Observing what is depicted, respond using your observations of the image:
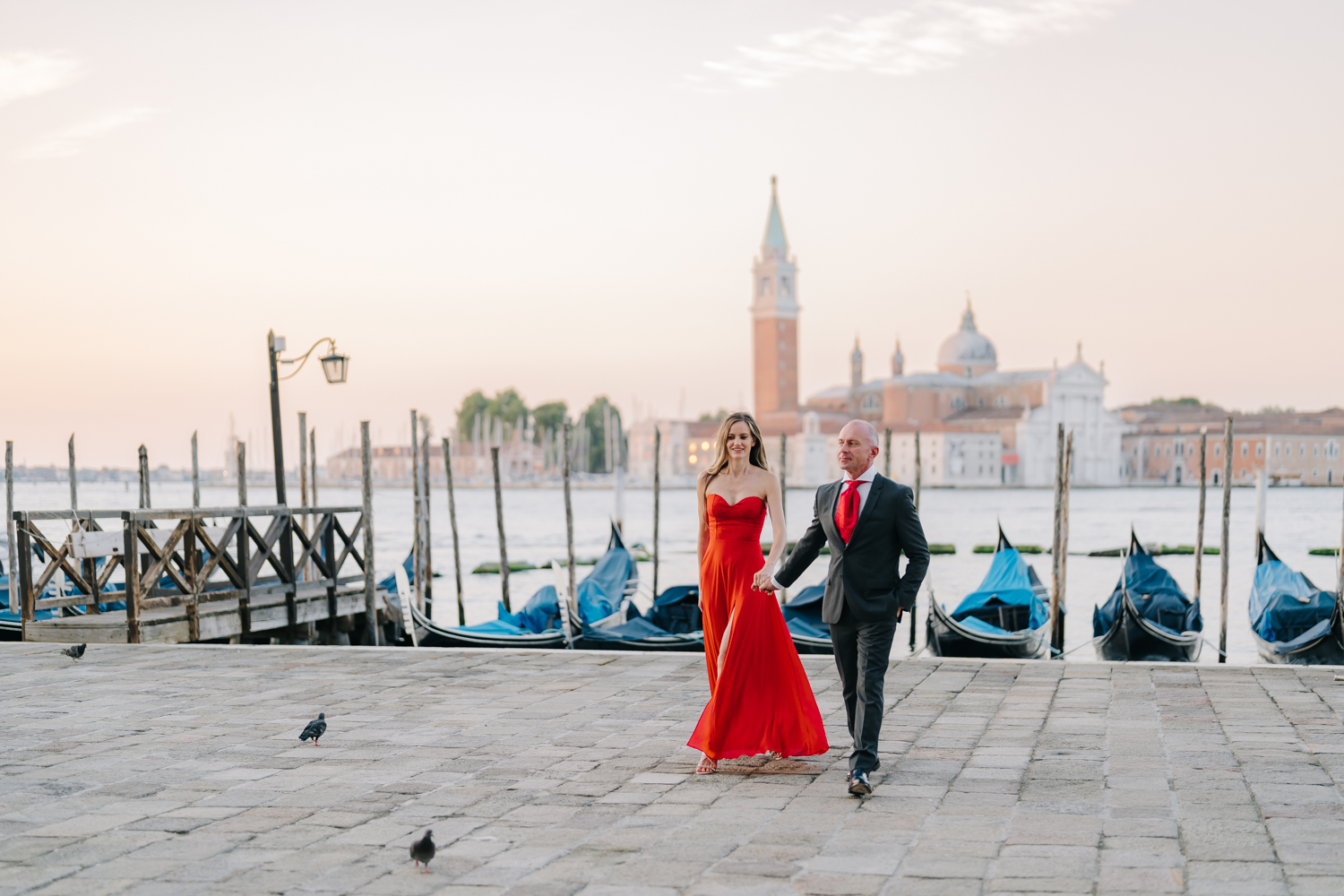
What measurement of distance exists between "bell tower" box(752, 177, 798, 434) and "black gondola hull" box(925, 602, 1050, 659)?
69168 millimetres

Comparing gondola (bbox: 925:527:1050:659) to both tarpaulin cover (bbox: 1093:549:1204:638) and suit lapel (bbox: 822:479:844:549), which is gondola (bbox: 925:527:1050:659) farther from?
suit lapel (bbox: 822:479:844:549)

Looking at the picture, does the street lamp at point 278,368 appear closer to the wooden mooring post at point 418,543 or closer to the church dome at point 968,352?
the wooden mooring post at point 418,543

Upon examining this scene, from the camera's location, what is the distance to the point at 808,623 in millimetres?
9773

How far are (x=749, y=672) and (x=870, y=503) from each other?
2.15 feet

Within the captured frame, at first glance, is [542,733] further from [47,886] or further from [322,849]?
[47,886]

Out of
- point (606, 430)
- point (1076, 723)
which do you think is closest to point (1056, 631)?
A: point (1076, 723)

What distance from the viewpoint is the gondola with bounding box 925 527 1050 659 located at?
9.84 metres

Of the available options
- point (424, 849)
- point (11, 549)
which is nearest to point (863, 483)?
point (424, 849)

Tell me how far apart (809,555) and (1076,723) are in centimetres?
143

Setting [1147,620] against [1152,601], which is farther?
[1152,601]

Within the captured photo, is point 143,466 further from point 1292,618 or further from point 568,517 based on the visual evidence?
point 1292,618

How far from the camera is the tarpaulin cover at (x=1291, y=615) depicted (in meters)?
9.01

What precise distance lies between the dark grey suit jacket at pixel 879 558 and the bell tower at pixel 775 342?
7582 centimetres

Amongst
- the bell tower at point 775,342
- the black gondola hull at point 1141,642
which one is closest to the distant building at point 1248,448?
the bell tower at point 775,342
